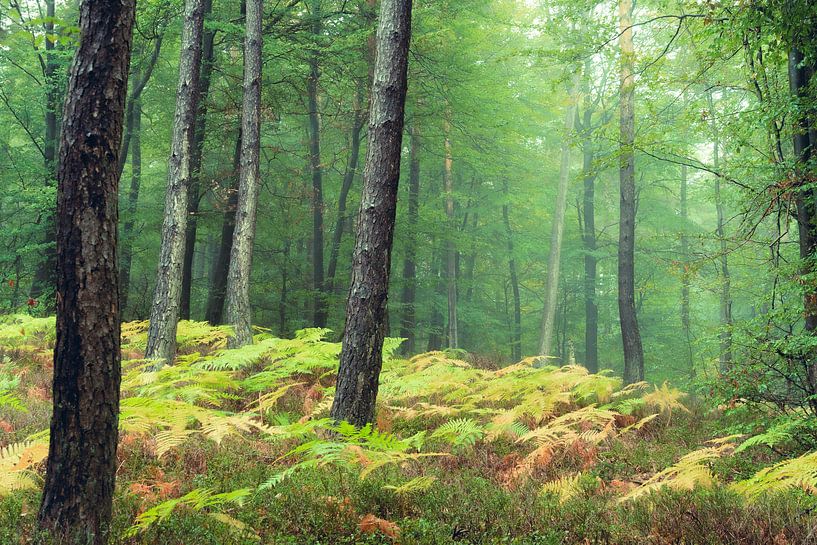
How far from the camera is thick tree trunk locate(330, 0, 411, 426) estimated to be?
5.70m

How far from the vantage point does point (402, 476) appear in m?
4.61

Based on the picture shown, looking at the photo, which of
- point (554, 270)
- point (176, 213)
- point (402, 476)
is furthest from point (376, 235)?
point (554, 270)

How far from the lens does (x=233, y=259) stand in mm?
10469

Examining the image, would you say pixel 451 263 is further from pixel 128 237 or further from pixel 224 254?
pixel 128 237

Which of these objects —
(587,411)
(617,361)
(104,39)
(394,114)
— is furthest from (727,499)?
(617,361)

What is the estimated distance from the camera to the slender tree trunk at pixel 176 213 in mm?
9117

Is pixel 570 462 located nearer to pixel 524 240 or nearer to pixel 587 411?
pixel 587 411

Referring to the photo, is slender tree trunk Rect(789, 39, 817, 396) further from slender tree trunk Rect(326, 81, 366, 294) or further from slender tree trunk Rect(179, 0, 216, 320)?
slender tree trunk Rect(326, 81, 366, 294)

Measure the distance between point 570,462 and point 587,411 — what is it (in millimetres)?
1609

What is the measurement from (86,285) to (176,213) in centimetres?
668

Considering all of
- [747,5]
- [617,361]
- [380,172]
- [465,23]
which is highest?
[465,23]

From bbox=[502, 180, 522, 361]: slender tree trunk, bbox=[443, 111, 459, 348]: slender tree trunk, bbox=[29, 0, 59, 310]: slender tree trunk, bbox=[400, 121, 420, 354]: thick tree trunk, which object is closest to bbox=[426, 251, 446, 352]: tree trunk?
bbox=[443, 111, 459, 348]: slender tree trunk

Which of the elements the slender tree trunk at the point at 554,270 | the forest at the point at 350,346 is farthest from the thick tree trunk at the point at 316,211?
the slender tree trunk at the point at 554,270

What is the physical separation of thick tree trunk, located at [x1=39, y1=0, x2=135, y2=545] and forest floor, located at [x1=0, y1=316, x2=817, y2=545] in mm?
316
